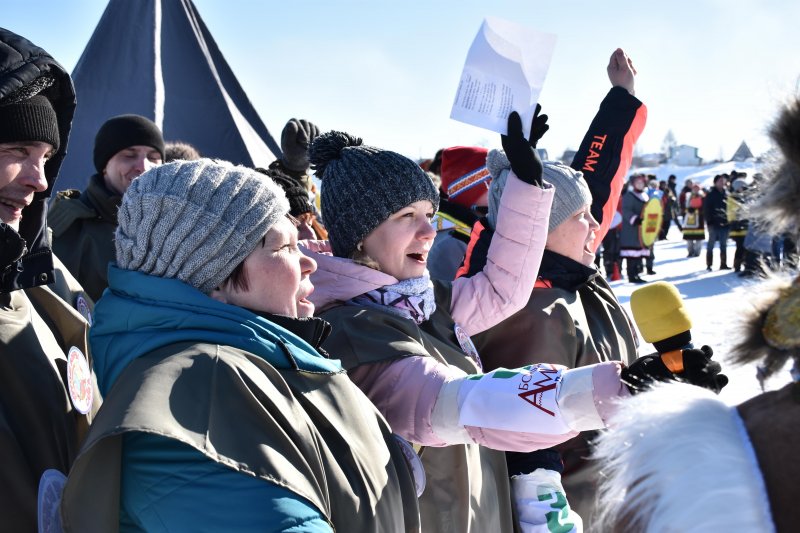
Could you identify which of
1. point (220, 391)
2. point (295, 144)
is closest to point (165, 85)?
point (295, 144)

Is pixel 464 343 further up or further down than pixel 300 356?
further down

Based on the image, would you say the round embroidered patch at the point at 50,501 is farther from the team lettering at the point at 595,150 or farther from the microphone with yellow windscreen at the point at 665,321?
the team lettering at the point at 595,150

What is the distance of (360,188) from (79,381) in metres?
0.93

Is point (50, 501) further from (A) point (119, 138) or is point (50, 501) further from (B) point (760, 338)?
(A) point (119, 138)

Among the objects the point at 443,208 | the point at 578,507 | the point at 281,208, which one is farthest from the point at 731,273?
the point at 281,208

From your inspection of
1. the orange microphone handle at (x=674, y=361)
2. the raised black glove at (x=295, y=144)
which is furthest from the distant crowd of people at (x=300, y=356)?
the raised black glove at (x=295, y=144)

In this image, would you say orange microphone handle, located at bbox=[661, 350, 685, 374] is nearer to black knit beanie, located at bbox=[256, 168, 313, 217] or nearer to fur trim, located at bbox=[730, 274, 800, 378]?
fur trim, located at bbox=[730, 274, 800, 378]

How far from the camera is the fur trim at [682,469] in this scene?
75cm

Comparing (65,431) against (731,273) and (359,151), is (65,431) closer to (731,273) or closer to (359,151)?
(359,151)

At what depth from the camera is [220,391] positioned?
47.6 inches

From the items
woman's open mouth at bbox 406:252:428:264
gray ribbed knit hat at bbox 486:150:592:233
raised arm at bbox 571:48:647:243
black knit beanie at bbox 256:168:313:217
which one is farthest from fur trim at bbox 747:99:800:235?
black knit beanie at bbox 256:168:313:217

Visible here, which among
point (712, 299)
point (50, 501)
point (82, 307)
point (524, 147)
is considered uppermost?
point (524, 147)

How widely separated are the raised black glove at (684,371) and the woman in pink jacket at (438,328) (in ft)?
0.13

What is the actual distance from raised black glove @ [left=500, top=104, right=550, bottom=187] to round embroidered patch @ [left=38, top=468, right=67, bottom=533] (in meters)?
1.53
